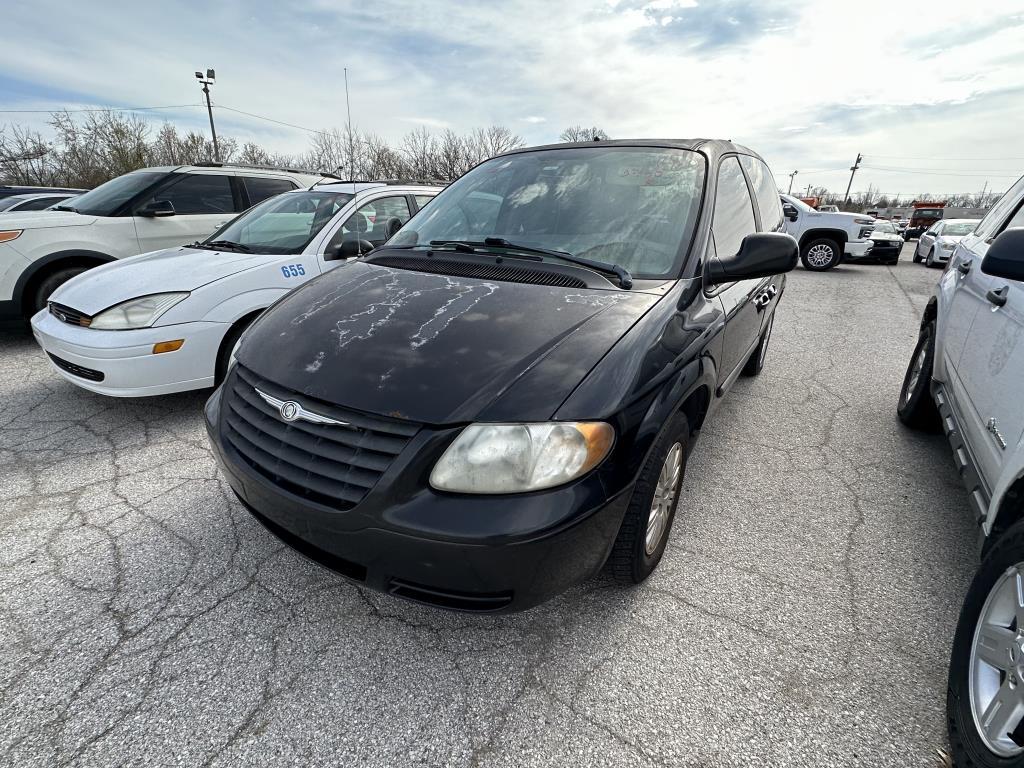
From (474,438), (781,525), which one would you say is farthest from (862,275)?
(474,438)

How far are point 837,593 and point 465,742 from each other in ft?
5.34

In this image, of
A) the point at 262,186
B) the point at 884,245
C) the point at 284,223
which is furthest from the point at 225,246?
the point at 884,245

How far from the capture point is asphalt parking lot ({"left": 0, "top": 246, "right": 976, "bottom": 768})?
1552 mm

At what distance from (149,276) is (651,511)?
3.53 m

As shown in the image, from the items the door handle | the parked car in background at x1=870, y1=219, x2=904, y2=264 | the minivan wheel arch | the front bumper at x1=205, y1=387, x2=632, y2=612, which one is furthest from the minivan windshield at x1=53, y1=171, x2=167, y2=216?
the parked car in background at x1=870, y1=219, x2=904, y2=264

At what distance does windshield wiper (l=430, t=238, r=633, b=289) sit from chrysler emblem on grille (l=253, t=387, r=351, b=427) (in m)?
1.17

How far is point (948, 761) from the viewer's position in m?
1.52

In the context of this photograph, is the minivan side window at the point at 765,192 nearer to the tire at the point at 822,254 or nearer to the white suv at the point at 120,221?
the white suv at the point at 120,221

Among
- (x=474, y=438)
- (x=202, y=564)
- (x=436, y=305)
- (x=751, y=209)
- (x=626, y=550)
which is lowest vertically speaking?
(x=202, y=564)

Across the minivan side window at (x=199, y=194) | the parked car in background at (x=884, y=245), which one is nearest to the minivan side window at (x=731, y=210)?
the minivan side window at (x=199, y=194)

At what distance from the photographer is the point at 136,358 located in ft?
10.5

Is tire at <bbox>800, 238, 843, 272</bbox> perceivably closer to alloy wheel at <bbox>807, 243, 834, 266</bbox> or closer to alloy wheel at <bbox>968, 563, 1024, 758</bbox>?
alloy wheel at <bbox>807, 243, 834, 266</bbox>

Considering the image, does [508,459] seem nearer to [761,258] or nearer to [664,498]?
[664,498]

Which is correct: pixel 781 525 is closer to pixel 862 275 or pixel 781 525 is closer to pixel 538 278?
pixel 538 278
